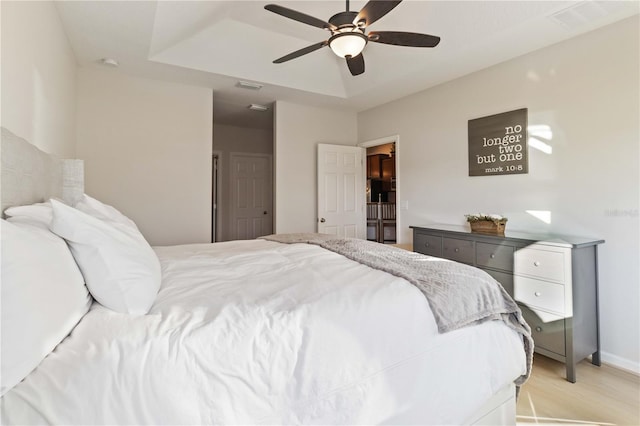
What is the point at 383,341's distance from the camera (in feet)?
3.81

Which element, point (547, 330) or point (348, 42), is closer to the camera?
point (348, 42)

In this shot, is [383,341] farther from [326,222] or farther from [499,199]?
[326,222]

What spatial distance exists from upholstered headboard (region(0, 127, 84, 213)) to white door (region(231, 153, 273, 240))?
3810 millimetres

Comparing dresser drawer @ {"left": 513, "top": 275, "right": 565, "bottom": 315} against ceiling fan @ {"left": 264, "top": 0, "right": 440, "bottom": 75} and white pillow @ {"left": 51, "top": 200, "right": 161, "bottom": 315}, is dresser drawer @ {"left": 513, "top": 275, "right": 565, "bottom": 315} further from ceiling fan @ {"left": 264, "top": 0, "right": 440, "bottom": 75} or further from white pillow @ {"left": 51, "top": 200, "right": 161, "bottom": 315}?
white pillow @ {"left": 51, "top": 200, "right": 161, "bottom": 315}

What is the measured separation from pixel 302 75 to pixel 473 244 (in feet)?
8.96

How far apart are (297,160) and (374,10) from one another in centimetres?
275

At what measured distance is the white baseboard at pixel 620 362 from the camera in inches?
91.9

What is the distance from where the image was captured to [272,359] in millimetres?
983

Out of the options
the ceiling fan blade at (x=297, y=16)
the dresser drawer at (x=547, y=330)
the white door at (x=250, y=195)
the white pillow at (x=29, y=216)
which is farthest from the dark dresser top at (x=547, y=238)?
the white door at (x=250, y=195)

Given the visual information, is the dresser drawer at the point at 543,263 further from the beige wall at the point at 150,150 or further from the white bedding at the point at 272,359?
the beige wall at the point at 150,150

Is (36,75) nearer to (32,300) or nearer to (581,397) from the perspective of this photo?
(32,300)

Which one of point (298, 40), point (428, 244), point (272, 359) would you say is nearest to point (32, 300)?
point (272, 359)

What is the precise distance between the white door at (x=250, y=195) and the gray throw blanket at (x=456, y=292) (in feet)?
14.9

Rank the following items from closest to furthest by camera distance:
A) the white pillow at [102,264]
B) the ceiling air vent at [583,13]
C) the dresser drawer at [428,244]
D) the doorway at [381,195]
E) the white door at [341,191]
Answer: the white pillow at [102,264] < the ceiling air vent at [583,13] < the dresser drawer at [428,244] < the white door at [341,191] < the doorway at [381,195]
